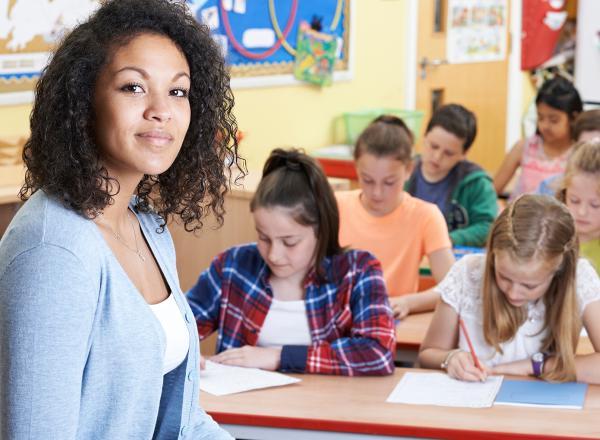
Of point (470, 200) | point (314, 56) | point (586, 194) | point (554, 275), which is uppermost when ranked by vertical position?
point (314, 56)

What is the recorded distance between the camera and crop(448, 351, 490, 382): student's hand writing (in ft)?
7.62

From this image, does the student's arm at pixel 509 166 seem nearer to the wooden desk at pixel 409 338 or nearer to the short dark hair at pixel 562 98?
the short dark hair at pixel 562 98

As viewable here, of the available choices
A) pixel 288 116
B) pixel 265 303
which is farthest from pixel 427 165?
pixel 265 303

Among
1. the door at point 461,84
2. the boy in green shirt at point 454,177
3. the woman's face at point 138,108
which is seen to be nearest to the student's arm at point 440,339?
the woman's face at point 138,108

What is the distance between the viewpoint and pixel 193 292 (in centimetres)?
256

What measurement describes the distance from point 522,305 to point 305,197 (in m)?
0.59

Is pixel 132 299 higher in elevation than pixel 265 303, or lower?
higher

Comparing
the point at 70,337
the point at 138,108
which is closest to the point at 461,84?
the point at 138,108

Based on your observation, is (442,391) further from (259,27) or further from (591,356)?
(259,27)

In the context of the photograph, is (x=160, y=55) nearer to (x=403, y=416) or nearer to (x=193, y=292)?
(x=403, y=416)

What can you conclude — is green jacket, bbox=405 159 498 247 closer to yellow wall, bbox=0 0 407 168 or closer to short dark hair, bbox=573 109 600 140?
short dark hair, bbox=573 109 600 140

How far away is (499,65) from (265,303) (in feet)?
16.9

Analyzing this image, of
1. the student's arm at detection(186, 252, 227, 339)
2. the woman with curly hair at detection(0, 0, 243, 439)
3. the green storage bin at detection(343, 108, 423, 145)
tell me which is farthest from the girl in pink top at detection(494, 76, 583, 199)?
the woman with curly hair at detection(0, 0, 243, 439)

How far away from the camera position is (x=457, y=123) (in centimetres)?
420
